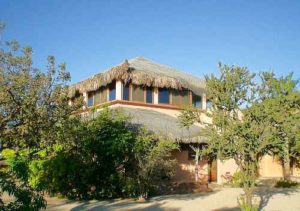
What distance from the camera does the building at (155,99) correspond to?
19172mm

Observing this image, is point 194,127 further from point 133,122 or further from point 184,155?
point 133,122

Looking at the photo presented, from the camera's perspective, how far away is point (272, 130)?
9.76 m

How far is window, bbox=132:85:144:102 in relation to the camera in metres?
21.0

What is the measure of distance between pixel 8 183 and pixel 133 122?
11917 millimetres

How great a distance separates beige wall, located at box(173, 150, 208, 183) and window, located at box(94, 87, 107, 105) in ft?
16.5

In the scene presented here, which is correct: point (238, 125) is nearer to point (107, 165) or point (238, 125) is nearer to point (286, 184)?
point (107, 165)

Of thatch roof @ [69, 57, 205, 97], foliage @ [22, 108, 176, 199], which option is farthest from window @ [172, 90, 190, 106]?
foliage @ [22, 108, 176, 199]

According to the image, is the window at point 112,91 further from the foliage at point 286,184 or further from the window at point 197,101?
the foliage at point 286,184

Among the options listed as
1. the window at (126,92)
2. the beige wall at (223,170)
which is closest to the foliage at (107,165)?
the window at (126,92)

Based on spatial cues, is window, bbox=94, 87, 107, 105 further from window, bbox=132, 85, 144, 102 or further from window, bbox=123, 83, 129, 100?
window, bbox=132, 85, 144, 102

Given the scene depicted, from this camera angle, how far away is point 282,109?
9797 millimetres

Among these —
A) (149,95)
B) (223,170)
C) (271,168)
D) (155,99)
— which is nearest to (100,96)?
(149,95)

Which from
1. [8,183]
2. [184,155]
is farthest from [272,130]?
[184,155]

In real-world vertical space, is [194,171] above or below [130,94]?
below
